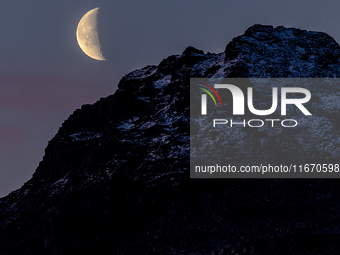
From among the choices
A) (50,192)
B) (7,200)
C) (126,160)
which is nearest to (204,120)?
(126,160)

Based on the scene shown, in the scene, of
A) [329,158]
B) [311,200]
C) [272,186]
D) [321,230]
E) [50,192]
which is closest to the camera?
[321,230]

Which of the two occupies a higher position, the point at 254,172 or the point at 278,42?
the point at 278,42

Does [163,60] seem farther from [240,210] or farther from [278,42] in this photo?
[240,210]

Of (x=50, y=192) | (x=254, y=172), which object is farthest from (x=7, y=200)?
(x=254, y=172)

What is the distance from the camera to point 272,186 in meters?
57.0

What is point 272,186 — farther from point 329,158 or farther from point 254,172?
point 329,158

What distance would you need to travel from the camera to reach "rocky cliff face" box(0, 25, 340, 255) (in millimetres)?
48694

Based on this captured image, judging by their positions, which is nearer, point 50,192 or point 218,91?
point 218,91

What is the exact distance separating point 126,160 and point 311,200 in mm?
30910

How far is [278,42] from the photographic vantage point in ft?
323

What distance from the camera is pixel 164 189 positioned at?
211 ft

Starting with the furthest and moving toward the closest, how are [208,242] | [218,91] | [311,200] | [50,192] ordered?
[50,192], [218,91], [311,200], [208,242]

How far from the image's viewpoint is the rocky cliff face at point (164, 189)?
160 feet

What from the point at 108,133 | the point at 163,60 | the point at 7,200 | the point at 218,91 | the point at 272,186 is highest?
the point at 163,60
